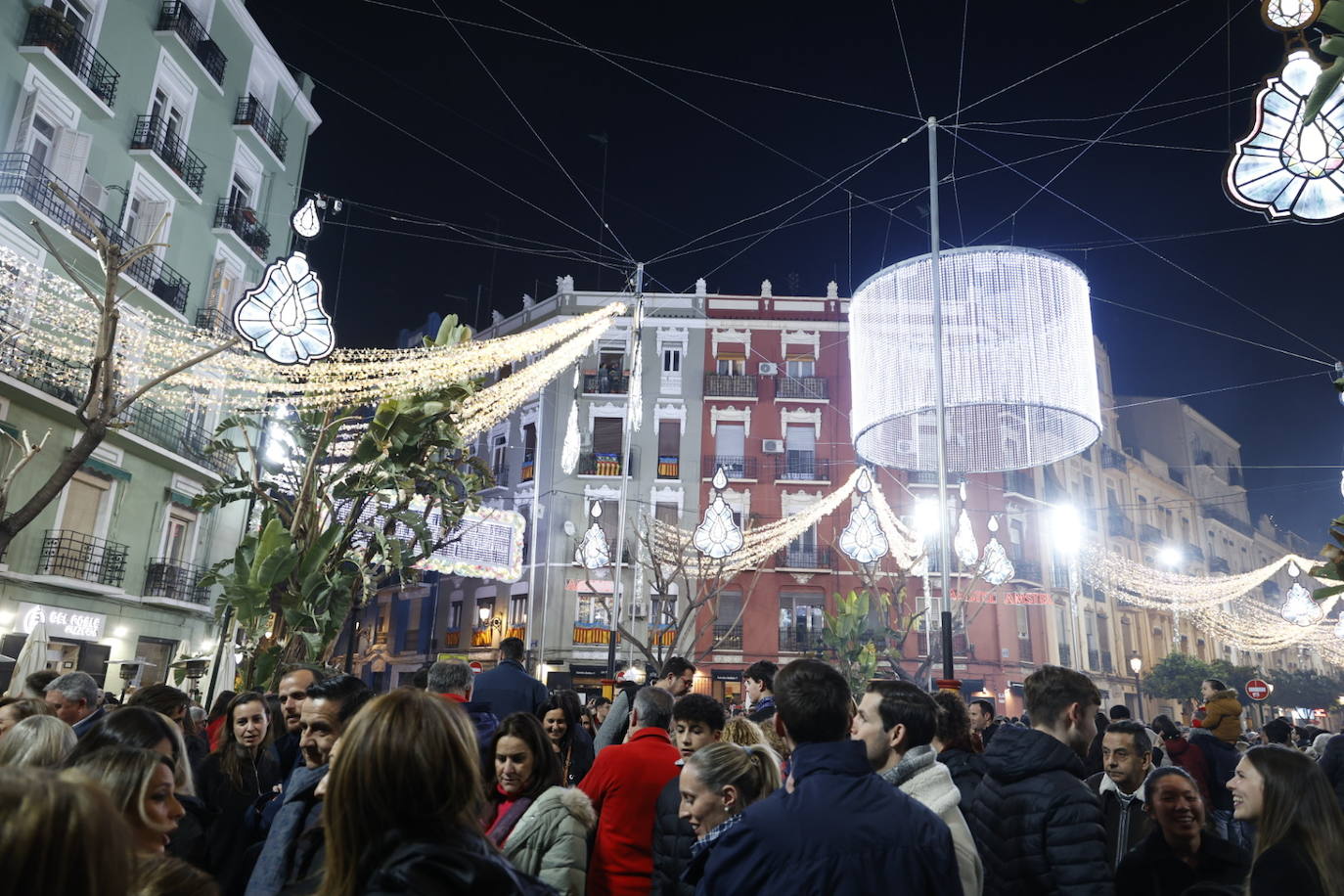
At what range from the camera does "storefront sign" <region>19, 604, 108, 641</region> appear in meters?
18.0

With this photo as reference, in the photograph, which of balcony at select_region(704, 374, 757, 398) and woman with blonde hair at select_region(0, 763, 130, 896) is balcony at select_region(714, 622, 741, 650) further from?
woman with blonde hair at select_region(0, 763, 130, 896)

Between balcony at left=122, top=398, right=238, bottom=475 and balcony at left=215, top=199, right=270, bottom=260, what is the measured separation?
4.68 metres

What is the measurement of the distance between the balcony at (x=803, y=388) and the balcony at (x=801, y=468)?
2.24m

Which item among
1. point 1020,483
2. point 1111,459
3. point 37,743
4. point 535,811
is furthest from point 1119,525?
point 37,743

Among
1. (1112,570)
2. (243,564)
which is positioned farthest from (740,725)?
(1112,570)

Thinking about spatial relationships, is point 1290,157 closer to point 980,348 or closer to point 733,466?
point 980,348

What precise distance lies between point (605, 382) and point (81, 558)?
71.1ft

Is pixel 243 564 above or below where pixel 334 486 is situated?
below

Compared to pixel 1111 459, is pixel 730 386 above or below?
above

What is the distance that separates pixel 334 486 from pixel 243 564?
155cm

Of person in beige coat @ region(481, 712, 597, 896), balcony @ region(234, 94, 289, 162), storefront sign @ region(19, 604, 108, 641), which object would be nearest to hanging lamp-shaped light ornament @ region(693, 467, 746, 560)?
storefront sign @ region(19, 604, 108, 641)

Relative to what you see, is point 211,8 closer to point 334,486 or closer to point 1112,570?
point 334,486

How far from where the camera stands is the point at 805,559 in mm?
36625

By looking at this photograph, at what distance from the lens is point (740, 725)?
5.19 metres
